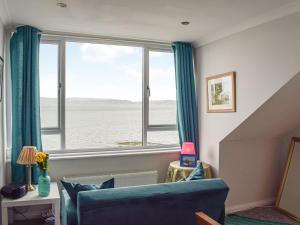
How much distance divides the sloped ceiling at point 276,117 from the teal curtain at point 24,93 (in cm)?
230

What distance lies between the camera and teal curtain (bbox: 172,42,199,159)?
3.76 m

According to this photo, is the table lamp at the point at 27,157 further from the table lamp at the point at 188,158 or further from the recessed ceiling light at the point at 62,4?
the table lamp at the point at 188,158

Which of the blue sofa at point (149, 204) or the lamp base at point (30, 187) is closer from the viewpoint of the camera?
the blue sofa at point (149, 204)

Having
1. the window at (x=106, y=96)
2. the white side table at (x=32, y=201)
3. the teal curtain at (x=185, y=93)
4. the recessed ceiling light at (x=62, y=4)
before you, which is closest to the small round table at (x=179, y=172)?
Answer: the teal curtain at (x=185, y=93)

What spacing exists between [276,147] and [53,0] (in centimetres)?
329

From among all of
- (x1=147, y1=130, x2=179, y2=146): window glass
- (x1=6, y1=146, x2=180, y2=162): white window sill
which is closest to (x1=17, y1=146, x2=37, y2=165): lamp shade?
(x1=6, y1=146, x2=180, y2=162): white window sill

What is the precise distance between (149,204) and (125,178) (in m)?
1.61

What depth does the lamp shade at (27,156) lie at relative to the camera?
2.72 metres

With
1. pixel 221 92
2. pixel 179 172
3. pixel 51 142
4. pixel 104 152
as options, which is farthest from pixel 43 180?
pixel 221 92

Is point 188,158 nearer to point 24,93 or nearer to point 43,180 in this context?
point 43,180

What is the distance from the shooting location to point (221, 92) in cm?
335

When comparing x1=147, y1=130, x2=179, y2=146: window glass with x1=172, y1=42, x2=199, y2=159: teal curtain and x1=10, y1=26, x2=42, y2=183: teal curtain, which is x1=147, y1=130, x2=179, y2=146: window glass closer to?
x1=172, y1=42, x2=199, y2=159: teal curtain

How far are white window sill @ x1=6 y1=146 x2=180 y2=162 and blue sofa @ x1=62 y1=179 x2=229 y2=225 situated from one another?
48.3 inches

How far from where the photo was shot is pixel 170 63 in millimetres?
3998
